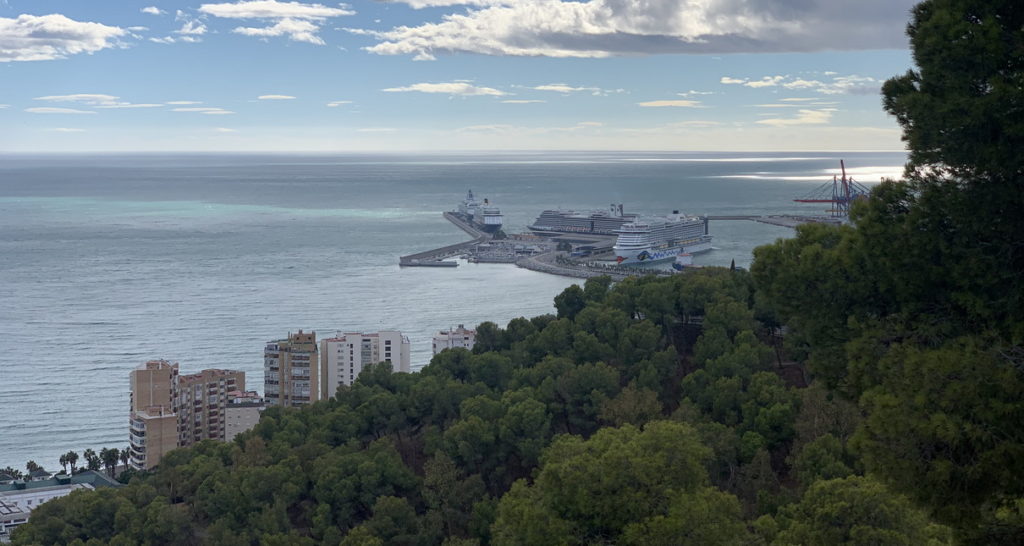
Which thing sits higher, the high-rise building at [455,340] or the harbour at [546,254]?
the harbour at [546,254]

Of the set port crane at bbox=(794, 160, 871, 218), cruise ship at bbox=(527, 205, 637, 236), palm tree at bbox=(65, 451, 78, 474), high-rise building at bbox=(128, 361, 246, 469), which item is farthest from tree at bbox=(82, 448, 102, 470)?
cruise ship at bbox=(527, 205, 637, 236)

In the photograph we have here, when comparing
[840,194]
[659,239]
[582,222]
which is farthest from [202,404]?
[840,194]

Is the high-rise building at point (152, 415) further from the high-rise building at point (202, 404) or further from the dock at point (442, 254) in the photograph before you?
the dock at point (442, 254)

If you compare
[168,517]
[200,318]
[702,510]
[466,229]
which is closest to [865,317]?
[702,510]

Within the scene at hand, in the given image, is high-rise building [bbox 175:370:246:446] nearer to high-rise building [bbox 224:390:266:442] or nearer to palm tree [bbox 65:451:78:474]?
high-rise building [bbox 224:390:266:442]

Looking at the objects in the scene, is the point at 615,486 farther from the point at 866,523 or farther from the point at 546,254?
the point at 546,254

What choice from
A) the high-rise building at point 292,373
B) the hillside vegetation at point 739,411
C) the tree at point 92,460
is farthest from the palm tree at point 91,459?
the high-rise building at point 292,373

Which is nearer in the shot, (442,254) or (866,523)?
(866,523)
